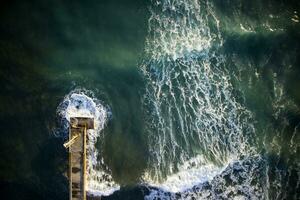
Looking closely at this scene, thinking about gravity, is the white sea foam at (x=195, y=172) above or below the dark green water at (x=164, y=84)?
below

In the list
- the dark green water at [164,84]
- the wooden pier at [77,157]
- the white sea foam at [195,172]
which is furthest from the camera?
the white sea foam at [195,172]

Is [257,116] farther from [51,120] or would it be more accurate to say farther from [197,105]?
[51,120]

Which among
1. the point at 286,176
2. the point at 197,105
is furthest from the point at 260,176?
the point at 197,105

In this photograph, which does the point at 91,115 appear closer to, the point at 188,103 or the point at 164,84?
the point at 164,84

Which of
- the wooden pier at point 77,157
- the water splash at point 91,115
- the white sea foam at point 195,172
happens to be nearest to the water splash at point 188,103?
the white sea foam at point 195,172

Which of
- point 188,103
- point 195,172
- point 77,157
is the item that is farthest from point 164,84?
point 77,157

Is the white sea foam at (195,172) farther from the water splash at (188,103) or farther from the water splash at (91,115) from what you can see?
the water splash at (91,115)
